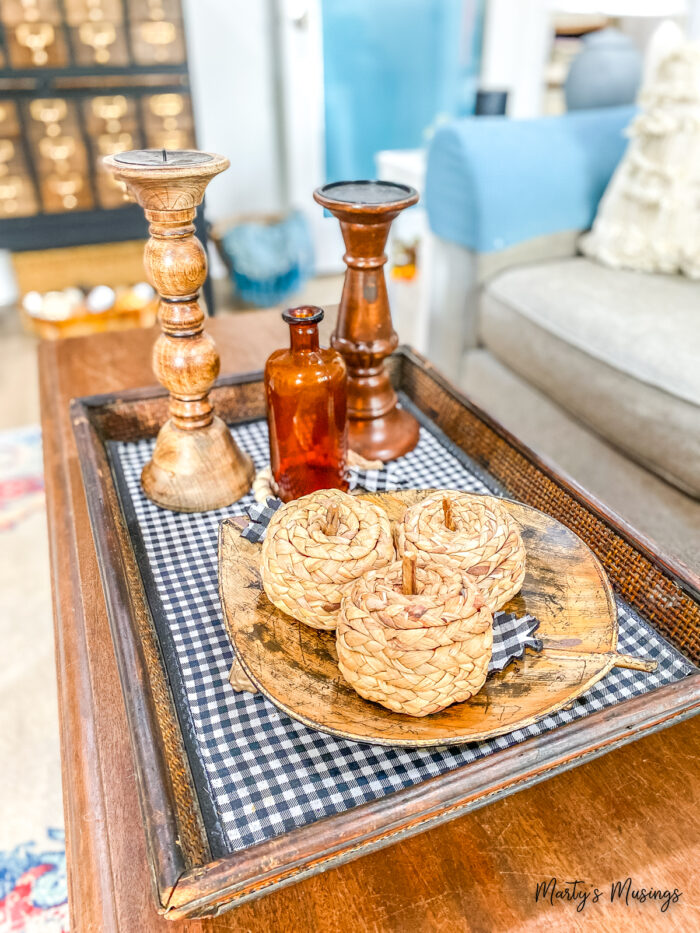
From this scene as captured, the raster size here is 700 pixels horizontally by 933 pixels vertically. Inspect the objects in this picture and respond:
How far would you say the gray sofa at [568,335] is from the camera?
1.06 metres

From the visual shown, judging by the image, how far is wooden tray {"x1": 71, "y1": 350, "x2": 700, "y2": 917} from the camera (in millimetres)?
402

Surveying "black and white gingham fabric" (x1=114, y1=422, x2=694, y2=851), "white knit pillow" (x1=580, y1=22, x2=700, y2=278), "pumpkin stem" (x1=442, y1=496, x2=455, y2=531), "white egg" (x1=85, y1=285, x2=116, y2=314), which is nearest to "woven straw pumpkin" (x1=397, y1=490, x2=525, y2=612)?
"pumpkin stem" (x1=442, y1=496, x2=455, y2=531)

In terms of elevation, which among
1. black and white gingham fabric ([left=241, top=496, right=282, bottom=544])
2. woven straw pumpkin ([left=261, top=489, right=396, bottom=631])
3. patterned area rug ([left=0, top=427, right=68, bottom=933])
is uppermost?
woven straw pumpkin ([left=261, top=489, right=396, bottom=631])

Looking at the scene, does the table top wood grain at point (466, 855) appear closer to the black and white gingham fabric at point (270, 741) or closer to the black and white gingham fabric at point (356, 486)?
the black and white gingham fabric at point (270, 741)

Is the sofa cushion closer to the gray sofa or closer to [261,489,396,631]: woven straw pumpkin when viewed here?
the gray sofa

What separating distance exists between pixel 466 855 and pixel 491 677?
0.12 m

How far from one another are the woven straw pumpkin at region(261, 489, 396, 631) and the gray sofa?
0.51 m

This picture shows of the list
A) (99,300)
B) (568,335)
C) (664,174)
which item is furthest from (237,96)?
(568,335)

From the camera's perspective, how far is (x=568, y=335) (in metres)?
1.23

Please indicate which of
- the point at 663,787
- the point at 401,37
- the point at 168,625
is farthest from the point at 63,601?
the point at 401,37

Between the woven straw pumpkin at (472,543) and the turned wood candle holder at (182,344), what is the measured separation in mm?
289

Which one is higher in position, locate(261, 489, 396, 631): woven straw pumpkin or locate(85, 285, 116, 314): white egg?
locate(261, 489, 396, 631): woven straw pumpkin

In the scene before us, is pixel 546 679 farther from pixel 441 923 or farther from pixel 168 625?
pixel 168 625

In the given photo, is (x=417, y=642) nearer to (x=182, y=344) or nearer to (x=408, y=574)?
(x=408, y=574)
